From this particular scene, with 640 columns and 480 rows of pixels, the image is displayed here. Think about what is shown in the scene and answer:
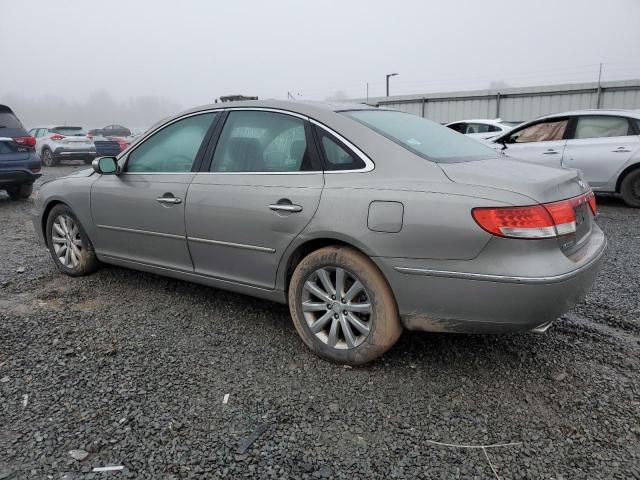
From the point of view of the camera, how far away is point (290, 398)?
2535mm

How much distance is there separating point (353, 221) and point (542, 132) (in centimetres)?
670

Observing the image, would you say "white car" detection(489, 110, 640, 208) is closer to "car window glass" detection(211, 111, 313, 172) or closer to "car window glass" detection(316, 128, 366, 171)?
"car window glass" detection(211, 111, 313, 172)

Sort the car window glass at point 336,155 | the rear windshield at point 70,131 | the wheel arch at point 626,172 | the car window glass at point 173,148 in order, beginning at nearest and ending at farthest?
the car window glass at point 336,155, the car window glass at point 173,148, the wheel arch at point 626,172, the rear windshield at point 70,131

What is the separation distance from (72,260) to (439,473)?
3.68m

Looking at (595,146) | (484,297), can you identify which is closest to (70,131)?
(595,146)

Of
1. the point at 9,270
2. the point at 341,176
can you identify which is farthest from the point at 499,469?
the point at 9,270

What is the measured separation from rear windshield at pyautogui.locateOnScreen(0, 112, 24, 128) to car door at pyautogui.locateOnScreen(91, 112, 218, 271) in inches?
248

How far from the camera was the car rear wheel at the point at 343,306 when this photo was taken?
8.62ft

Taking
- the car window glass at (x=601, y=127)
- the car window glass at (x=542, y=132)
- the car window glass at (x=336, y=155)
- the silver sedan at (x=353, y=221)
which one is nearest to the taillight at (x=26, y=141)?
the silver sedan at (x=353, y=221)

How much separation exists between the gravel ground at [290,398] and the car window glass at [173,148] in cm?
107

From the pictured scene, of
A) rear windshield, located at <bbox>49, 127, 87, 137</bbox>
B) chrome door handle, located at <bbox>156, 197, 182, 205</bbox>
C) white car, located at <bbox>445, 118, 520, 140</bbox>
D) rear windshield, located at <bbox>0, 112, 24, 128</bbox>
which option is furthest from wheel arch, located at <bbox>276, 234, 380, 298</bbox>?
rear windshield, located at <bbox>49, 127, 87, 137</bbox>

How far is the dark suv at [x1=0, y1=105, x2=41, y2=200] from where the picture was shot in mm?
8555

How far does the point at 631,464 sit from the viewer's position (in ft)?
6.61

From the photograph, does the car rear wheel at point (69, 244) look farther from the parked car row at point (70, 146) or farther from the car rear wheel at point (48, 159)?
the car rear wheel at point (48, 159)
